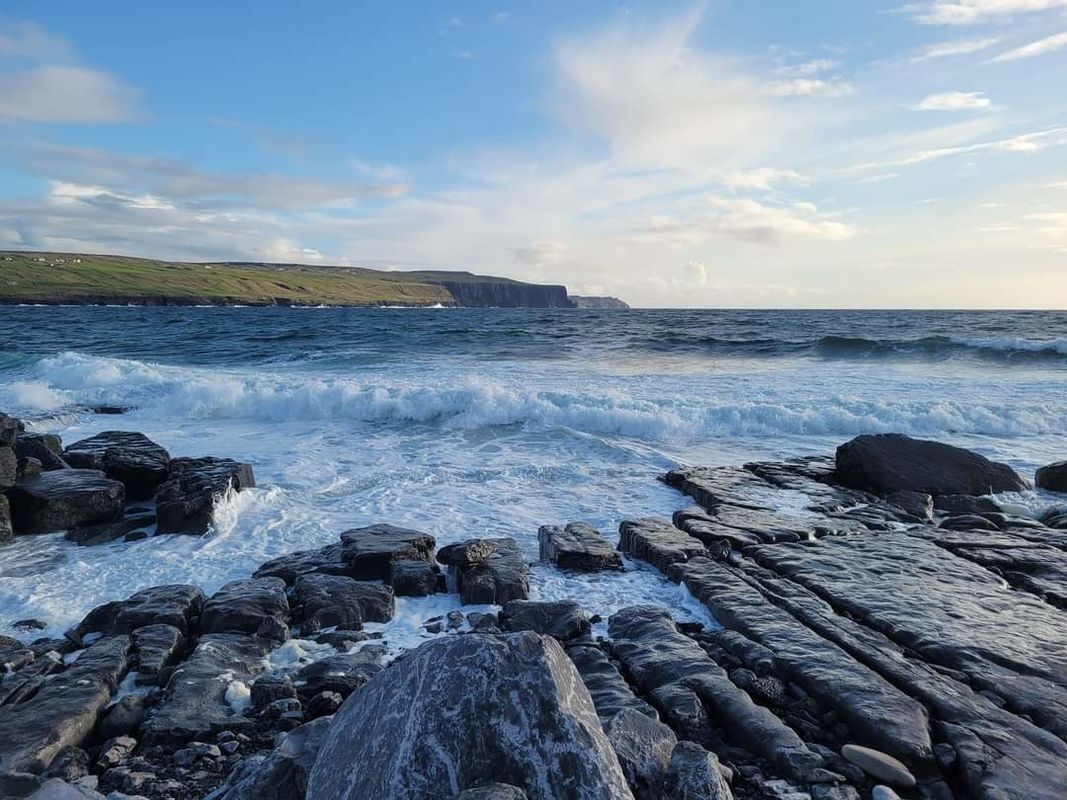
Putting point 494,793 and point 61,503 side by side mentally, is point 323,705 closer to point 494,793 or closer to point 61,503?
point 494,793

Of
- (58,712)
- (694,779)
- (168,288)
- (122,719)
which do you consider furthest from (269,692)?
(168,288)

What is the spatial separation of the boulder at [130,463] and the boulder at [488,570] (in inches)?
231

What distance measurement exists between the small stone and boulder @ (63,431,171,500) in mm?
10508

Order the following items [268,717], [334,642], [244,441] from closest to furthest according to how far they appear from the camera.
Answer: [268,717]
[334,642]
[244,441]

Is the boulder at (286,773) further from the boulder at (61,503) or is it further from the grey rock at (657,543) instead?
the boulder at (61,503)

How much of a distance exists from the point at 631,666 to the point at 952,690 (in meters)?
2.34

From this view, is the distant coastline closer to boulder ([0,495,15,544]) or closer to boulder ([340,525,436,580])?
boulder ([0,495,15,544])

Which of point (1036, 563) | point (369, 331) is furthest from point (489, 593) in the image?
point (369, 331)

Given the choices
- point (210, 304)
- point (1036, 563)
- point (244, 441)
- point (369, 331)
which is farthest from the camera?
point (210, 304)

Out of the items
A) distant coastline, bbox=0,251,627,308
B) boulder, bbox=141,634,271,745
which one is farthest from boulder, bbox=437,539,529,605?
distant coastline, bbox=0,251,627,308

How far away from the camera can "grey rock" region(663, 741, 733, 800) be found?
133 inches

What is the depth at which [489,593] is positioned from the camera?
23.1ft

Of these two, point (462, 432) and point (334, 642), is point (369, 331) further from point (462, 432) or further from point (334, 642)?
point (334, 642)

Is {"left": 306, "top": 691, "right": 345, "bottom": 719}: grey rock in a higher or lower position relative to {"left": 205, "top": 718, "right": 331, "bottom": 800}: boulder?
lower
